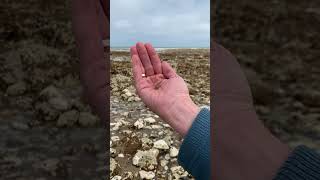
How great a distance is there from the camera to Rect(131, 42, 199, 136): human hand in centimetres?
120

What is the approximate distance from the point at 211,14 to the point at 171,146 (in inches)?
71.8

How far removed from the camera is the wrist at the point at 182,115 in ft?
3.89

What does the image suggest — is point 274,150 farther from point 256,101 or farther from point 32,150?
point 32,150

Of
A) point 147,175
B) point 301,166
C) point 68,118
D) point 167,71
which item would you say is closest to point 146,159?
point 147,175

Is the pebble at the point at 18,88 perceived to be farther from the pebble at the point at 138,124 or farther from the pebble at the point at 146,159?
the pebble at the point at 138,124

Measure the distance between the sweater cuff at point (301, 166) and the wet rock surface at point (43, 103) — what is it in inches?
20.5

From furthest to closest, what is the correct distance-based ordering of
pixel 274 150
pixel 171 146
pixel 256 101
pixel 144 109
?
pixel 144 109
pixel 171 146
pixel 256 101
pixel 274 150

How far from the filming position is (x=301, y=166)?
78cm

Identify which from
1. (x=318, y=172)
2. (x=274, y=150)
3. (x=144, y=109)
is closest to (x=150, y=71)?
(x=274, y=150)

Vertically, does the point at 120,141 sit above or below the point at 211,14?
below

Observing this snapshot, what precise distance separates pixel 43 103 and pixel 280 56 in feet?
2.31

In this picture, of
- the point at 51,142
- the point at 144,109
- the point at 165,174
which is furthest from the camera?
the point at 144,109

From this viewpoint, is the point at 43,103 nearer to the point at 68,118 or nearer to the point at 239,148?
the point at 68,118

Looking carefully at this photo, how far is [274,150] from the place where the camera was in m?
0.87
